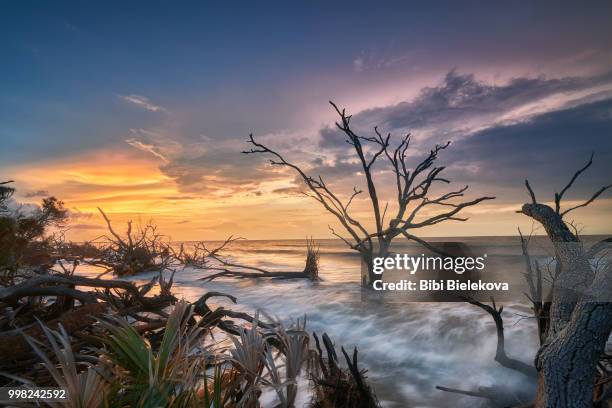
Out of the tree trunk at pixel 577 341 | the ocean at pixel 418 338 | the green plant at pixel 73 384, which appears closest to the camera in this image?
the green plant at pixel 73 384

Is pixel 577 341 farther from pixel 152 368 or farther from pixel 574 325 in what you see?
pixel 152 368

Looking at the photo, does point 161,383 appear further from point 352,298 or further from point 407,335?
point 352,298

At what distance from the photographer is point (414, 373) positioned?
548 centimetres

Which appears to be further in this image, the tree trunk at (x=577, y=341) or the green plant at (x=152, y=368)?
the tree trunk at (x=577, y=341)

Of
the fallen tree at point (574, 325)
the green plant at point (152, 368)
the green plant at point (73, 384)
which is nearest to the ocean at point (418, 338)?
the green plant at point (152, 368)

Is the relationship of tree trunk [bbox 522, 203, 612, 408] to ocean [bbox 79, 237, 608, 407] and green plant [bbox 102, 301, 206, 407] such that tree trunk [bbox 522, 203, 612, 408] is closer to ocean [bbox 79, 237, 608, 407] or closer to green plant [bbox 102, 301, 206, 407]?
ocean [bbox 79, 237, 608, 407]

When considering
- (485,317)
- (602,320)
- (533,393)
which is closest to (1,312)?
(602,320)

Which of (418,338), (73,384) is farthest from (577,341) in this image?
(418,338)

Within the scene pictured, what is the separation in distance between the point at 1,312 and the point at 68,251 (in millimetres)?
26380

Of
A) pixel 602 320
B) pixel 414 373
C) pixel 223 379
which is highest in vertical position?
pixel 602 320

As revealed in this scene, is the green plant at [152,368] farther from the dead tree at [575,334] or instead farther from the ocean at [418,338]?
the dead tree at [575,334]

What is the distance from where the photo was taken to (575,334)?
2902 mm

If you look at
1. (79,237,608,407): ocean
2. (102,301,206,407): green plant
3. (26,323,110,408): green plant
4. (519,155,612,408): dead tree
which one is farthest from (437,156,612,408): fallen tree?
(26,323,110,408): green plant

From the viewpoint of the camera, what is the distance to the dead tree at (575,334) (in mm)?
2830
